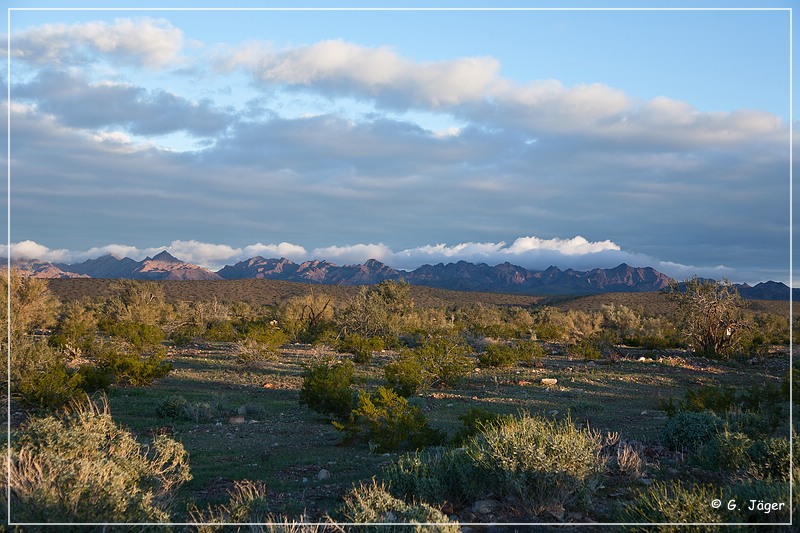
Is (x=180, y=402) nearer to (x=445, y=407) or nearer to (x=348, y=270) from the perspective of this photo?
(x=445, y=407)

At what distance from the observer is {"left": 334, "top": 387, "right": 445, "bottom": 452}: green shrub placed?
1066 centimetres

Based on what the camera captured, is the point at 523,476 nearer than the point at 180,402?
Yes

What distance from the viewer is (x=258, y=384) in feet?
64.8

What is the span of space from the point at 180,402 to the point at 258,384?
5.42m

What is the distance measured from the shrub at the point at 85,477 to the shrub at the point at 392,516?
188cm

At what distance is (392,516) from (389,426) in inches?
218

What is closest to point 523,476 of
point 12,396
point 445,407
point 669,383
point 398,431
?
point 398,431

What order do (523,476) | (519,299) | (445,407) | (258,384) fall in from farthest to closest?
(519,299)
(258,384)
(445,407)
(523,476)

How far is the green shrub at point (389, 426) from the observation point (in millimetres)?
10656

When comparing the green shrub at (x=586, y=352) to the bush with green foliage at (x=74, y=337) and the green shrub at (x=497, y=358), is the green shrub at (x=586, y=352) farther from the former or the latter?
the bush with green foliage at (x=74, y=337)

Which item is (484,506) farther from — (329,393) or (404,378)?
(404,378)

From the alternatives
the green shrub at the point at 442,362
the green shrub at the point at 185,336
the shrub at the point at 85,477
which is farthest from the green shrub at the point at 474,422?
the green shrub at the point at 185,336

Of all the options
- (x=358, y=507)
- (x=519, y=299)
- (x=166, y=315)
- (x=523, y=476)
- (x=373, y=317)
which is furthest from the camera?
(x=519, y=299)

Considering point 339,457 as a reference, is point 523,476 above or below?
above
